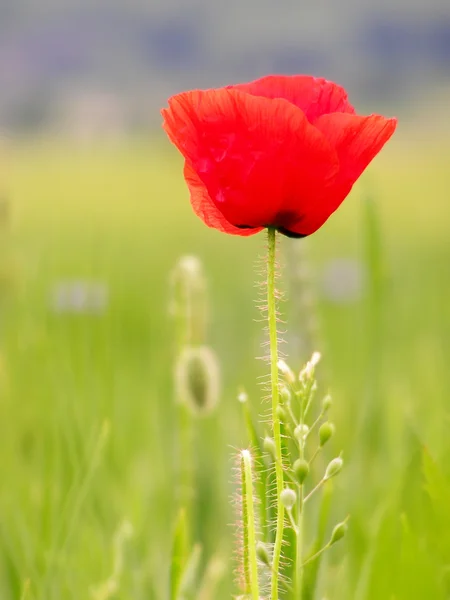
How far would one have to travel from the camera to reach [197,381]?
0.91m

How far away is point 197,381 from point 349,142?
45 centimetres

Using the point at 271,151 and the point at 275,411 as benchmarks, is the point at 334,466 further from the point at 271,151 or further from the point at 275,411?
the point at 271,151

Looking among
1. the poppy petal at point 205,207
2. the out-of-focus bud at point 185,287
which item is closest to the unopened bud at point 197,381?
the out-of-focus bud at point 185,287

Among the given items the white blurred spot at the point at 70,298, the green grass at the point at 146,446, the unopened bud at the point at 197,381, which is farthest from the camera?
the white blurred spot at the point at 70,298

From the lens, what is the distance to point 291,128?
18.7 inches

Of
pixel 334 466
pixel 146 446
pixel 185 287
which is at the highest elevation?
pixel 185 287

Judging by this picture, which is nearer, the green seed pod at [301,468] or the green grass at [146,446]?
the green seed pod at [301,468]

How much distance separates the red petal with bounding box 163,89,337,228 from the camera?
48cm

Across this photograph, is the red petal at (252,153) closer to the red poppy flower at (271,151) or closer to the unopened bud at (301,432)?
the red poppy flower at (271,151)

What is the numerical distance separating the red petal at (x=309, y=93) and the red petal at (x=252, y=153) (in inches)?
1.8

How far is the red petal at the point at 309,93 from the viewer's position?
0.53 metres

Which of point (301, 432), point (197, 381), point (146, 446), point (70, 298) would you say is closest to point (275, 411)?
point (301, 432)

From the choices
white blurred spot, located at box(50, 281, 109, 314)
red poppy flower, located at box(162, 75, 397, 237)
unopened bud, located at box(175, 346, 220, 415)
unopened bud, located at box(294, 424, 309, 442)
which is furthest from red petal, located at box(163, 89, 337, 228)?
white blurred spot, located at box(50, 281, 109, 314)

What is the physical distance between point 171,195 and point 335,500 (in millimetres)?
6695
